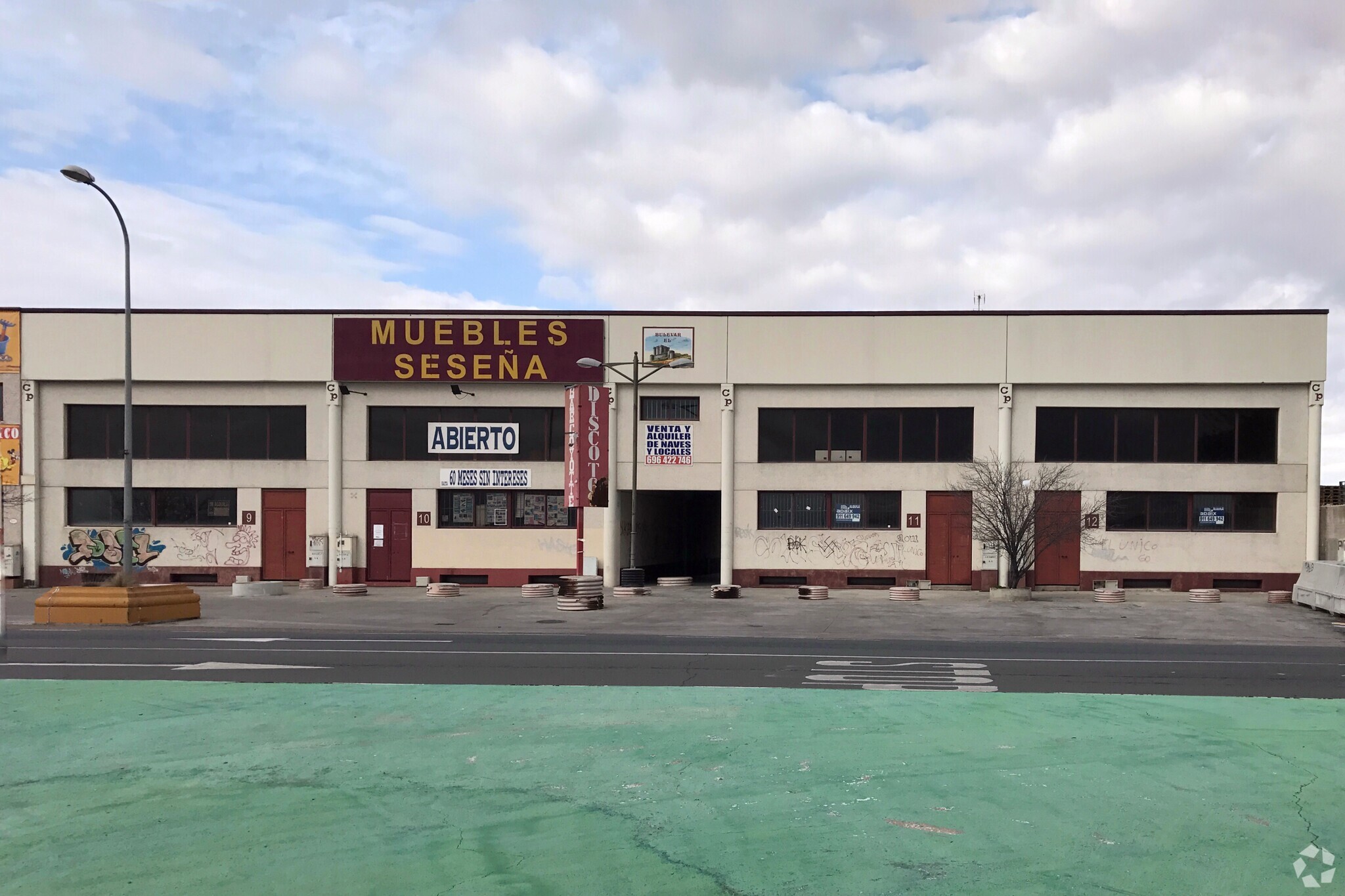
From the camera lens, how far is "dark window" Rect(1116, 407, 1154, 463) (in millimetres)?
34781

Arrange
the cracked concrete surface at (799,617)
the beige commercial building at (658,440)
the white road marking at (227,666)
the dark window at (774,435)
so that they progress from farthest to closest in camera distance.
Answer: the dark window at (774,435)
the beige commercial building at (658,440)
the cracked concrete surface at (799,617)
the white road marking at (227,666)

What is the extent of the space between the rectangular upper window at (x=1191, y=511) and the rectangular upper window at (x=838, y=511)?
7.52 metres

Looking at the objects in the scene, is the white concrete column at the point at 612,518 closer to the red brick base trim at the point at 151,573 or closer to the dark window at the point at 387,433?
the dark window at the point at 387,433

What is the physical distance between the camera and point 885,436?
116 feet

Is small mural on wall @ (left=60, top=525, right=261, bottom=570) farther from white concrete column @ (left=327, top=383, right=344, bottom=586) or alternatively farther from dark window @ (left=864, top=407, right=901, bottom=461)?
dark window @ (left=864, top=407, right=901, bottom=461)

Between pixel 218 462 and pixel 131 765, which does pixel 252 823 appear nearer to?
pixel 131 765

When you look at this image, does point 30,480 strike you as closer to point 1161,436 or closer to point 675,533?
point 675,533

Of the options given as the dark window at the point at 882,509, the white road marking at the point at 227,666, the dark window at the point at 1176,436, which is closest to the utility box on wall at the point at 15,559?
the white road marking at the point at 227,666

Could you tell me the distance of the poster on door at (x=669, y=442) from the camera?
35844 mm

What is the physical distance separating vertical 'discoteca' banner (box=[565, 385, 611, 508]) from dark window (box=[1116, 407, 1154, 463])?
17.7 metres

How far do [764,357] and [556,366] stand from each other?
732cm

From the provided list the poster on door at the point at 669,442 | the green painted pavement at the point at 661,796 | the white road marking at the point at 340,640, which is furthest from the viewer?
the poster on door at the point at 669,442

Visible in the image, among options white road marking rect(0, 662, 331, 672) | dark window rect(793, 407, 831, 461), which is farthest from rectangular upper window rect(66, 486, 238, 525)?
white road marking rect(0, 662, 331, 672)

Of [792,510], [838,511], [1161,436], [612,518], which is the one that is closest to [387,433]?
[612,518]
